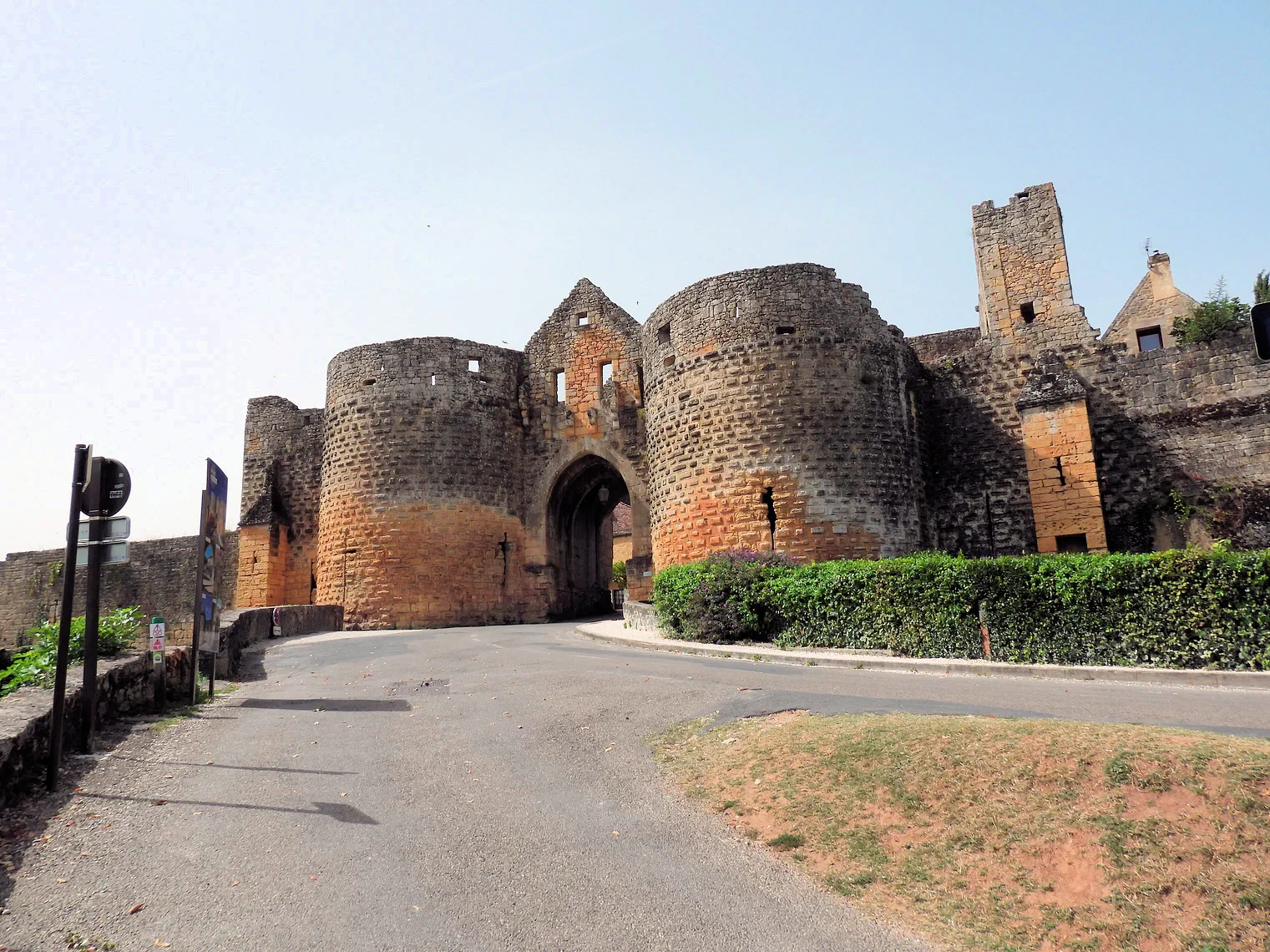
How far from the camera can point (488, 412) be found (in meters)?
25.3

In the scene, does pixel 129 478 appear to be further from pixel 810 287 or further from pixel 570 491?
pixel 570 491

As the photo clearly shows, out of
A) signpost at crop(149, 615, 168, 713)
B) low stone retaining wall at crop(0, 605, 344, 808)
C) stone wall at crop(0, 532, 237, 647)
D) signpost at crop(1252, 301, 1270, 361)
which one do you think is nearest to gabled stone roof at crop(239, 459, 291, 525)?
stone wall at crop(0, 532, 237, 647)

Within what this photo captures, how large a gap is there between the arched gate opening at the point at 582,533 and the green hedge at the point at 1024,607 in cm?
1228

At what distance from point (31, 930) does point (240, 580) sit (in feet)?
86.0

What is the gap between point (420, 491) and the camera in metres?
24.1

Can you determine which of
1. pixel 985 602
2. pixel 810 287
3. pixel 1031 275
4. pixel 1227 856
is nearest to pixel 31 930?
pixel 1227 856

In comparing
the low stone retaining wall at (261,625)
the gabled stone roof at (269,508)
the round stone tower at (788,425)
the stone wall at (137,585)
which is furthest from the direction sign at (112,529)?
the stone wall at (137,585)

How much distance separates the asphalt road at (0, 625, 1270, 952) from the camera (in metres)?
3.74

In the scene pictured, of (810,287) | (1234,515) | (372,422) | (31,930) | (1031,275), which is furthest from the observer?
(372,422)

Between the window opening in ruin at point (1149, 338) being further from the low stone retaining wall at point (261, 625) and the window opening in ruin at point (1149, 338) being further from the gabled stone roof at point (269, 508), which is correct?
the gabled stone roof at point (269, 508)

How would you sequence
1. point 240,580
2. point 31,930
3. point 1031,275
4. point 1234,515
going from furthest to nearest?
point 240,580
point 1031,275
point 1234,515
point 31,930

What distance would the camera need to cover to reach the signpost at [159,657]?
847 cm

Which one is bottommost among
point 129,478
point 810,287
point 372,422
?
point 129,478

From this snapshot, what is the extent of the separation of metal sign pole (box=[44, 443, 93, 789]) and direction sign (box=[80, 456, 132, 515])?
0.07 m
